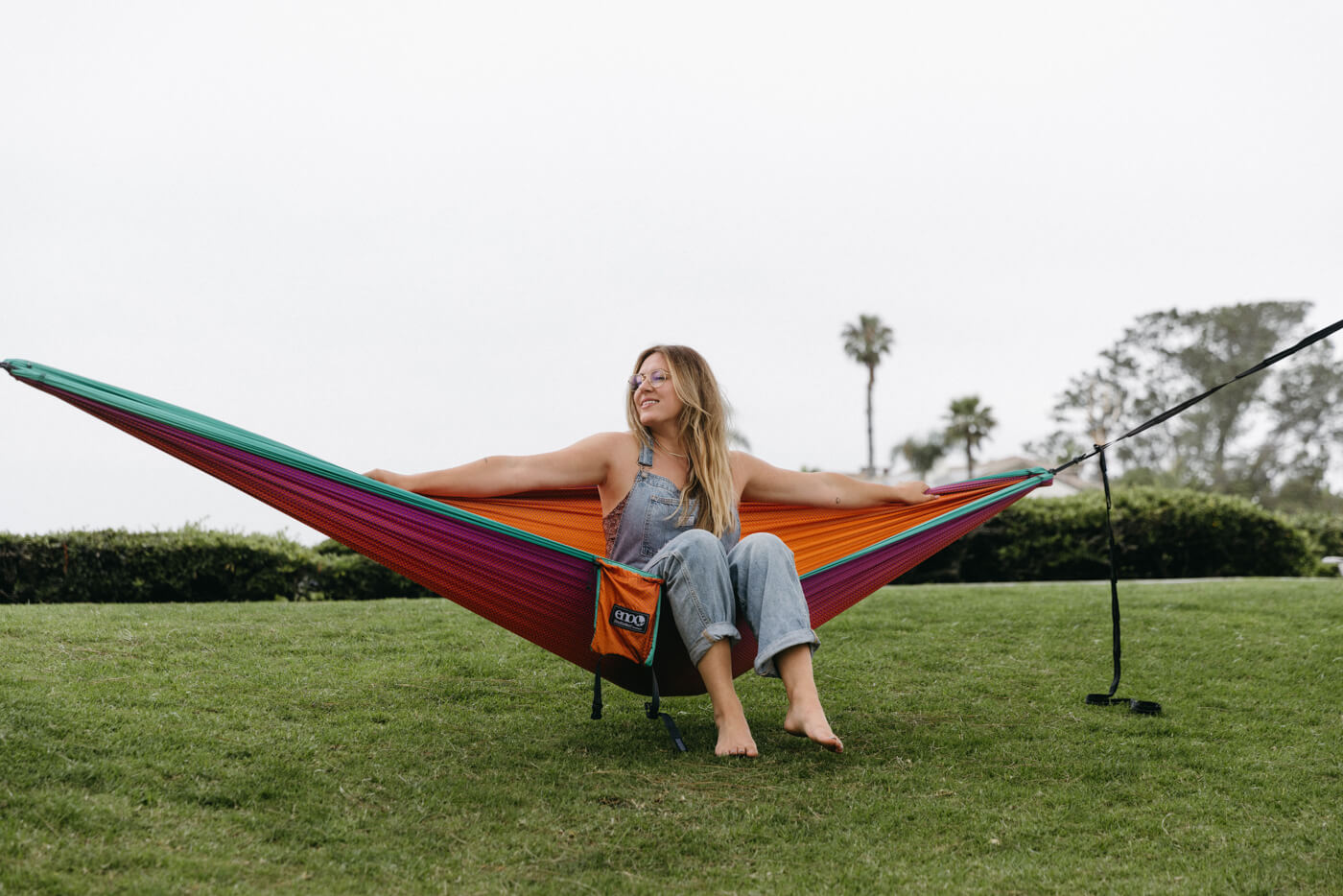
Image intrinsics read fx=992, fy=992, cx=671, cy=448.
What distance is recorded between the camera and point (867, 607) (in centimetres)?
489

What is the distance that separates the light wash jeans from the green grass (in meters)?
0.32

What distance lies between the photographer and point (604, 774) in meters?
2.29

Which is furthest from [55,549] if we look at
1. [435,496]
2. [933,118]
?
[933,118]

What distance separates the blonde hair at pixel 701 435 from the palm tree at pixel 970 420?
24242 mm

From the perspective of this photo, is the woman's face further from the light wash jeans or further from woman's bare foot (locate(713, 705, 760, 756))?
woman's bare foot (locate(713, 705, 760, 756))

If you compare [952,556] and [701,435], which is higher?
[701,435]

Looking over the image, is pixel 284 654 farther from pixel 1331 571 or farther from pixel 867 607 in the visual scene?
pixel 1331 571

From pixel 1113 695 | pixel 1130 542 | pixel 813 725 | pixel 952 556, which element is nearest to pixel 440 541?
pixel 813 725

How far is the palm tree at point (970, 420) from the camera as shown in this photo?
25.8 meters

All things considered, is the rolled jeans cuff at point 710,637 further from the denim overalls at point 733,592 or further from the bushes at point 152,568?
the bushes at point 152,568

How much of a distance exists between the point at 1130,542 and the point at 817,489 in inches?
225

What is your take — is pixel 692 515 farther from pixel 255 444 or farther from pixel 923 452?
pixel 923 452

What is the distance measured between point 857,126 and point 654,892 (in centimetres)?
736

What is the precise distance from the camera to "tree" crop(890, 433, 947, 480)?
27531mm
